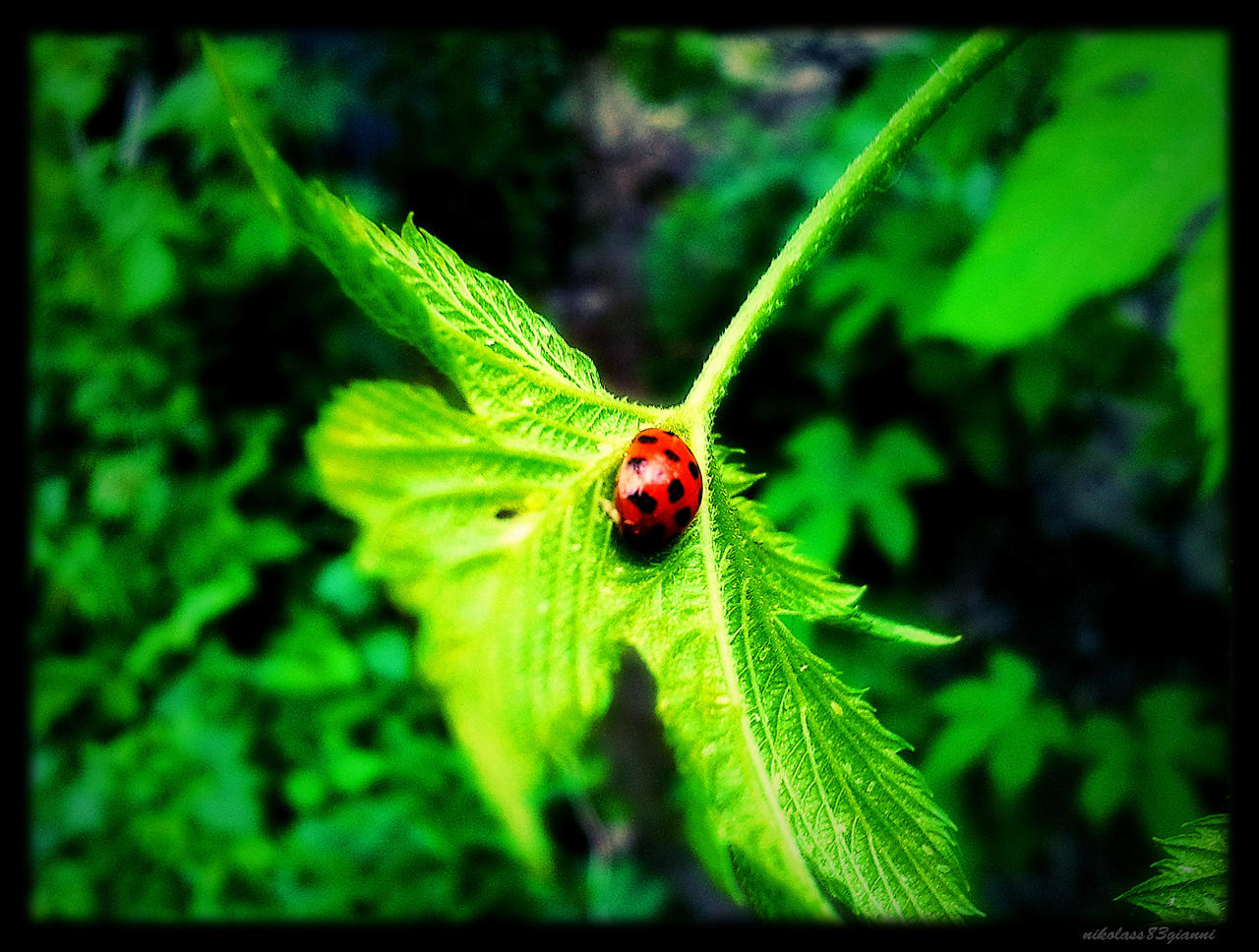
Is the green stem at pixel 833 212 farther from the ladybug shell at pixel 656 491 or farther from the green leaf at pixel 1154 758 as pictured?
the green leaf at pixel 1154 758

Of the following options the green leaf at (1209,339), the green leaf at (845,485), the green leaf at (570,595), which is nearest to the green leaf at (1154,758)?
the green leaf at (845,485)

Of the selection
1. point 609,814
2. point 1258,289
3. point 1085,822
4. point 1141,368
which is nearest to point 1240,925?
point 1258,289

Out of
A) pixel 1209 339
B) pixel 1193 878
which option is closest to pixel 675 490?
pixel 1193 878

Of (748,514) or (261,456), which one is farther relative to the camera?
(261,456)

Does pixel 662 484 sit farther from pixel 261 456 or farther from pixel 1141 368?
pixel 261 456

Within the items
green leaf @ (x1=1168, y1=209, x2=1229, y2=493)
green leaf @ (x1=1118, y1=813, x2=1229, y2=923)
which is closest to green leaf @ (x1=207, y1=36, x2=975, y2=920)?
green leaf @ (x1=1118, y1=813, x2=1229, y2=923)

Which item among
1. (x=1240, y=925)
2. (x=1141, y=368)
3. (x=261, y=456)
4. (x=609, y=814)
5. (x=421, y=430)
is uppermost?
(x=261, y=456)
